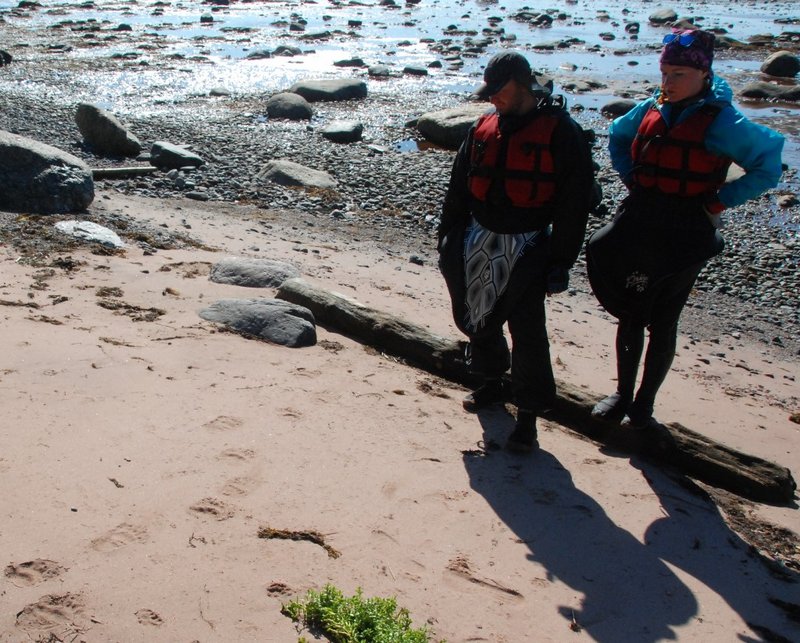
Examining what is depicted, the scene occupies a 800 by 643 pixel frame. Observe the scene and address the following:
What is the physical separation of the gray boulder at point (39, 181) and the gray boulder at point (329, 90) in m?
9.93

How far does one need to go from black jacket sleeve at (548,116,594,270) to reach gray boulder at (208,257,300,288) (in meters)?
2.86

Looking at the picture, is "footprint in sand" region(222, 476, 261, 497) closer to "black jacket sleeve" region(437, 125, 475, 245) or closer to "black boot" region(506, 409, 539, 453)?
"black boot" region(506, 409, 539, 453)

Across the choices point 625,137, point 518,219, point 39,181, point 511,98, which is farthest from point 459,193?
point 39,181

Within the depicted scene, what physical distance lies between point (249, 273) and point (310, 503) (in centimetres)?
312

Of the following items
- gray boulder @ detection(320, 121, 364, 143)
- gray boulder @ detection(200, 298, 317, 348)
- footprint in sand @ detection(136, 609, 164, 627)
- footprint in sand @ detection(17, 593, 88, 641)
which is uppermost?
footprint in sand @ detection(17, 593, 88, 641)

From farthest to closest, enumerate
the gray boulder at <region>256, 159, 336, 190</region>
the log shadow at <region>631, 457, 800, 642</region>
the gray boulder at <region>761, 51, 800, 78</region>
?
the gray boulder at <region>761, 51, 800, 78</region> < the gray boulder at <region>256, 159, 336, 190</region> < the log shadow at <region>631, 457, 800, 642</region>

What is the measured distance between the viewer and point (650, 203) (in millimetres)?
4414

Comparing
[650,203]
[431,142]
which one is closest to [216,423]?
[650,203]

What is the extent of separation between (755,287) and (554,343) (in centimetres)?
335

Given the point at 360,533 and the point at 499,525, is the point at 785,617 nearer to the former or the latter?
the point at 499,525

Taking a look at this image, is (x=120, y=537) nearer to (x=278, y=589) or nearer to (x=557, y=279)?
(x=278, y=589)

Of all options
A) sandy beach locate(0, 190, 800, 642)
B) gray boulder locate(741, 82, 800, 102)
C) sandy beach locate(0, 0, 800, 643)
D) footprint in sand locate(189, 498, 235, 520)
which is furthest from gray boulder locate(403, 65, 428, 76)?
footprint in sand locate(189, 498, 235, 520)

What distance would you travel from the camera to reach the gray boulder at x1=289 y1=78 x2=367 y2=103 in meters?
Answer: 18.2

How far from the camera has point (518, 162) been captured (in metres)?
4.31
